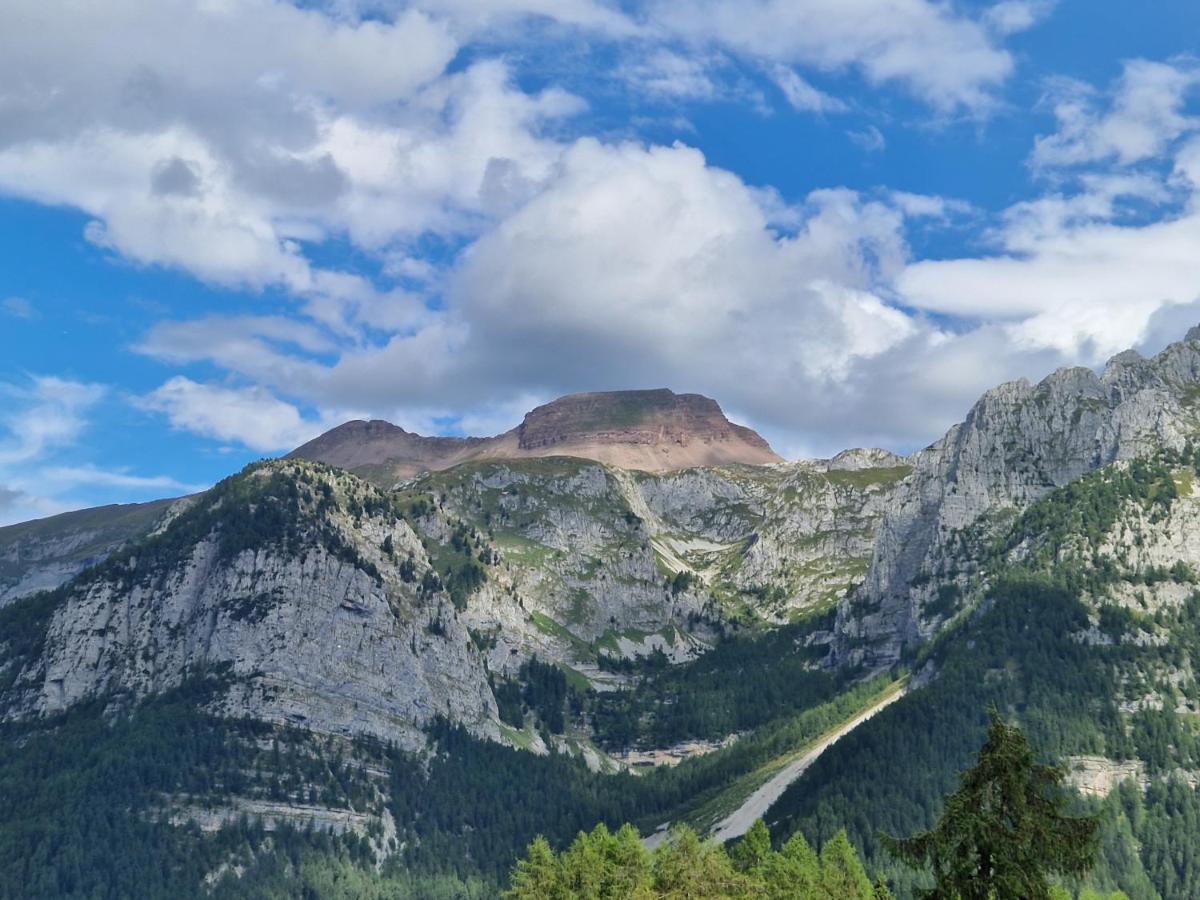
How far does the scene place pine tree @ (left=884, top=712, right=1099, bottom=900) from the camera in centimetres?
4419

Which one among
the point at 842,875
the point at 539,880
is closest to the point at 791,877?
the point at 842,875

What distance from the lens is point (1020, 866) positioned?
44312 mm

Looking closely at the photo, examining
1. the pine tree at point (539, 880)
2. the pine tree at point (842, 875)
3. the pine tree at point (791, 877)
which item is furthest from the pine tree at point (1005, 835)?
the pine tree at point (842, 875)

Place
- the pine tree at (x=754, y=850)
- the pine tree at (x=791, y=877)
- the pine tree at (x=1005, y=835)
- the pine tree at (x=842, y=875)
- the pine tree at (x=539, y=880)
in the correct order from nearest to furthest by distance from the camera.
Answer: the pine tree at (x=1005, y=835), the pine tree at (x=539, y=880), the pine tree at (x=791, y=877), the pine tree at (x=842, y=875), the pine tree at (x=754, y=850)

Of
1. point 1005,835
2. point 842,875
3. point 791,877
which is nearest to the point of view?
point 1005,835

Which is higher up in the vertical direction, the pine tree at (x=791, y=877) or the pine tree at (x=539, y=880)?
the pine tree at (x=539, y=880)

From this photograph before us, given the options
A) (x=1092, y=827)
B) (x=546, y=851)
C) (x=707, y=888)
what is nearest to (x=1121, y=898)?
(x=546, y=851)

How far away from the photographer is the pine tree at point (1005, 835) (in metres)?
44.2

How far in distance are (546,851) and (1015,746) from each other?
8339cm

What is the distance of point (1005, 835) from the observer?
4447cm

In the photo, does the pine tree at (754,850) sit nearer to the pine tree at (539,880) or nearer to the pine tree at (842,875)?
the pine tree at (842,875)

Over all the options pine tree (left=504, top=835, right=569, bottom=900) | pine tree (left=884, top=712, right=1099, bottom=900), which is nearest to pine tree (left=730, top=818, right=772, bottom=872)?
pine tree (left=504, top=835, right=569, bottom=900)

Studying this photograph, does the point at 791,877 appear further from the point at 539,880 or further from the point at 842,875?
the point at 539,880

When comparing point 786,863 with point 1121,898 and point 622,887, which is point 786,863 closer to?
point 622,887
